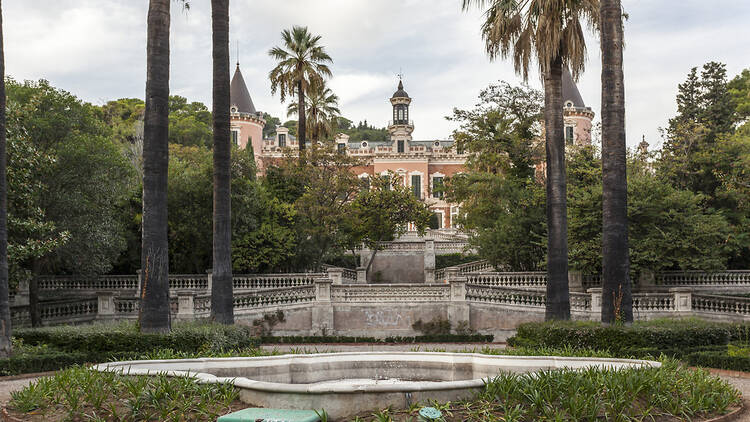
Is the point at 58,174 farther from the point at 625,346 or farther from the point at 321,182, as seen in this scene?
the point at 625,346

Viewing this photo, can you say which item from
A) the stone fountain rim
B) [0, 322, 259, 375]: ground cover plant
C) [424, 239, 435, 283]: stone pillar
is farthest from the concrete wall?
the stone fountain rim

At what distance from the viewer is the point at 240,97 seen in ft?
208

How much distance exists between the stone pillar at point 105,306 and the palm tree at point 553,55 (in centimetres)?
1410

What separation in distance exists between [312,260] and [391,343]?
11.2 metres

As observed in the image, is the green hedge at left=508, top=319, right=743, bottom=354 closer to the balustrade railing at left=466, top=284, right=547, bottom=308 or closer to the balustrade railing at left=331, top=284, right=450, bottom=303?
the balustrade railing at left=466, top=284, right=547, bottom=308

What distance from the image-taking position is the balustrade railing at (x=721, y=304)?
21031mm

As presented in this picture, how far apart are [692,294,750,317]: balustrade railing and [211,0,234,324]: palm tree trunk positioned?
15.4m

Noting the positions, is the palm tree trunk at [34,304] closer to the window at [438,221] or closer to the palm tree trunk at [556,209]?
the palm tree trunk at [556,209]

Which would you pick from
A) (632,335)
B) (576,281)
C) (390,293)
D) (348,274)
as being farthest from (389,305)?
(632,335)

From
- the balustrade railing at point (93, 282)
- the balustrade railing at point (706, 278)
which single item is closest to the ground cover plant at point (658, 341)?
the balustrade railing at point (706, 278)

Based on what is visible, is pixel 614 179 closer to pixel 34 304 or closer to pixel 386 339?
pixel 386 339

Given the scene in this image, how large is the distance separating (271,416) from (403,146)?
60229 millimetres

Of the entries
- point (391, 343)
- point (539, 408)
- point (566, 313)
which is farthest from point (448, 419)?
point (391, 343)

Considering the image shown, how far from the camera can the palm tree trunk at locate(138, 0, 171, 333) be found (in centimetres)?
1373
